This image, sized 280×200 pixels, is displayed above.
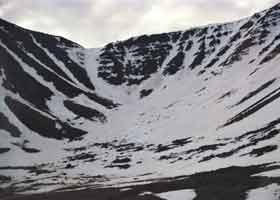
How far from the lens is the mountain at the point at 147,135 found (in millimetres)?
58406

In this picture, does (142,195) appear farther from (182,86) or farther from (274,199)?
(182,86)

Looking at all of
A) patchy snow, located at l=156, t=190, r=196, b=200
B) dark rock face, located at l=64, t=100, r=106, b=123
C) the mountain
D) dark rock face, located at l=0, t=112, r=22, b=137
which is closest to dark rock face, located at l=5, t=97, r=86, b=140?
the mountain

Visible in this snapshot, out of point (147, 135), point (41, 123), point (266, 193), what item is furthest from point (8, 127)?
point (266, 193)

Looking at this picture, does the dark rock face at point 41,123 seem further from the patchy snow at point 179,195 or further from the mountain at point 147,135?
the patchy snow at point 179,195

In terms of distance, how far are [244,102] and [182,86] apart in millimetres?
69939

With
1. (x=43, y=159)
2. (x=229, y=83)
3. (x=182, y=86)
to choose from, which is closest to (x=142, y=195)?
(x=43, y=159)

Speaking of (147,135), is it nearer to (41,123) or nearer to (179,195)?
(41,123)

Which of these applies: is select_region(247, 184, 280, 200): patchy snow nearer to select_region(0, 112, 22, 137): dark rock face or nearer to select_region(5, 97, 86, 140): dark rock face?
select_region(0, 112, 22, 137): dark rock face

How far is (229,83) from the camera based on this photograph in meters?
165

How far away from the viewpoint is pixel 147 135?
462 feet

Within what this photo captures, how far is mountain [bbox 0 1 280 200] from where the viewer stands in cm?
5841

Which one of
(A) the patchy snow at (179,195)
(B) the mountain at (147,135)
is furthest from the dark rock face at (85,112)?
(A) the patchy snow at (179,195)

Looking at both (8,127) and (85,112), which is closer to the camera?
(8,127)

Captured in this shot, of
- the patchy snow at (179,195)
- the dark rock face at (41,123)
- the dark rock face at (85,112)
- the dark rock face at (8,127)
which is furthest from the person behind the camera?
the dark rock face at (85,112)
